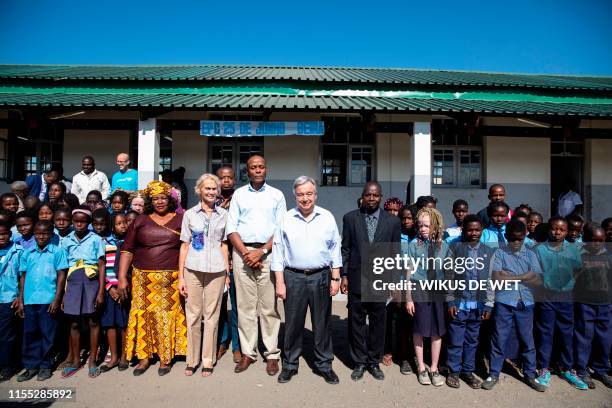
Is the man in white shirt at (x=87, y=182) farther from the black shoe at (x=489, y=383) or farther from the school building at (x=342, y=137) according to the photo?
the black shoe at (x=489, y=383)

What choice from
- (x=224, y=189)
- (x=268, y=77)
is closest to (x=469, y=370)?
(x=224, y=189)

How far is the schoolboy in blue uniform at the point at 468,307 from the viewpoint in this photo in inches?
126

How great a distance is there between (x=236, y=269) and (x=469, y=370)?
2.31 m

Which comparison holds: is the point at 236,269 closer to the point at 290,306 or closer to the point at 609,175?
the point at 290,306

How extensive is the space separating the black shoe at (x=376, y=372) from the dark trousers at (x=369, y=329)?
0.05 meters

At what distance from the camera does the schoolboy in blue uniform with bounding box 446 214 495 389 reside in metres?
3.20

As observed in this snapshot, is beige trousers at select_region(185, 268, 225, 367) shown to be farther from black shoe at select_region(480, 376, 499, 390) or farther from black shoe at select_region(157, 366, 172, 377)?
black shoe at select_region(480, 376, 499, 390)

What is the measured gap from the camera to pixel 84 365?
3504 millimetres

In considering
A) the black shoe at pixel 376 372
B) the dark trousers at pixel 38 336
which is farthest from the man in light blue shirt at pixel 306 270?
the dark trousers at pixel 38 336

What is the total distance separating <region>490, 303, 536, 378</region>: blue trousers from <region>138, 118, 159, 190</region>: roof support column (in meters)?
6.36

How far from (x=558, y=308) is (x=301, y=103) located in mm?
5553

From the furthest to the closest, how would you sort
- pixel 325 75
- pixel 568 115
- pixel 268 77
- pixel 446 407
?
1. pixel 325 75
2. pixel 268 77
3. pixel 568 115
4. pixel 446 407

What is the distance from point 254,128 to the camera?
7.48 meters

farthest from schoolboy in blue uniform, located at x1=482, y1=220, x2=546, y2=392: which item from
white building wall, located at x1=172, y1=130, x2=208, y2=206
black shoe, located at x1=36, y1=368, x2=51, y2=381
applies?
white building wall, located at x1=172, y1=130, x2=208, y2=206
